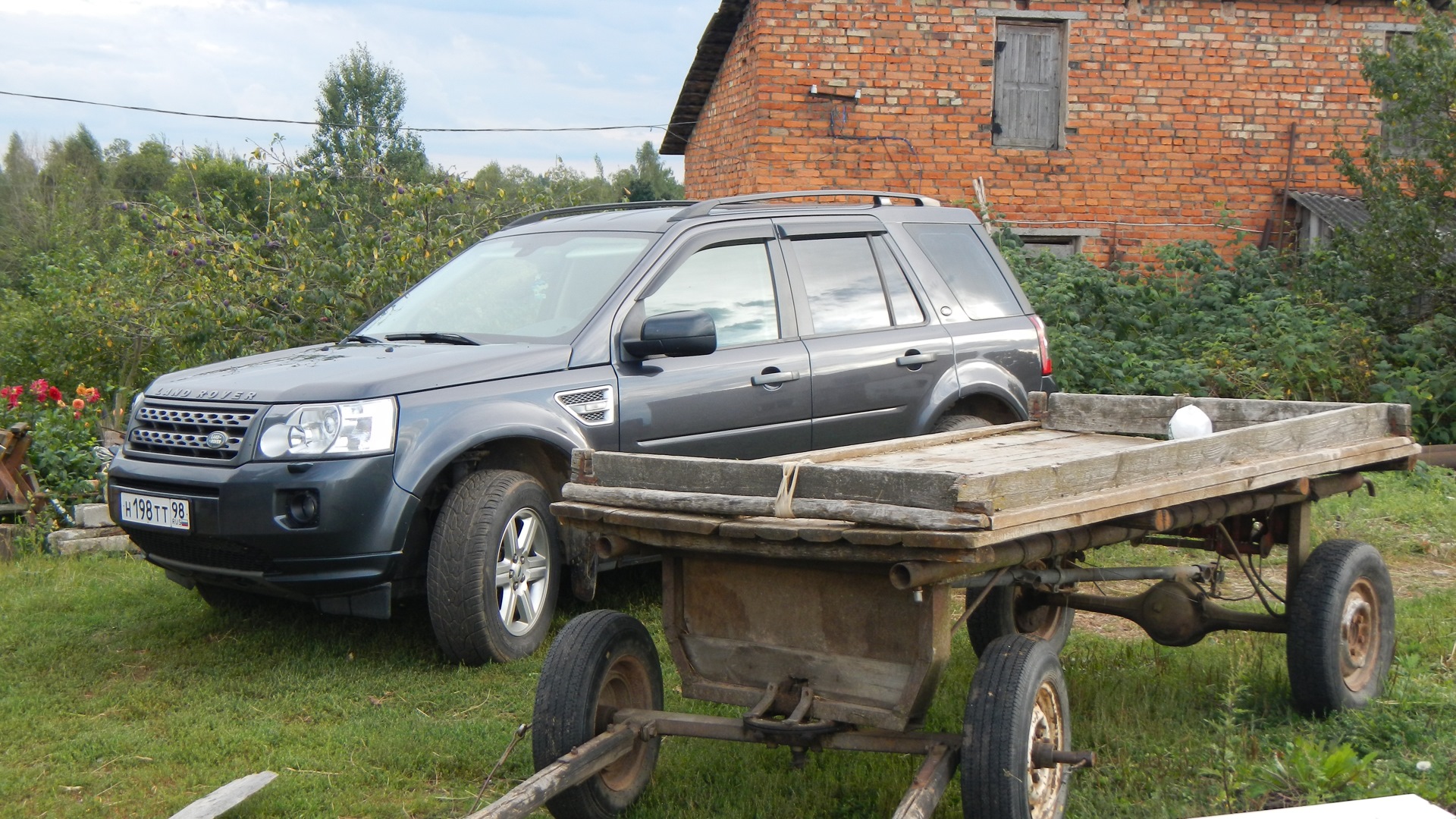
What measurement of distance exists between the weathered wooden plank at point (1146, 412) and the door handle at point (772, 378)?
3.89 ft

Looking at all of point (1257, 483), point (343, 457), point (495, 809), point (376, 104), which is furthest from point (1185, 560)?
point (376, 104)

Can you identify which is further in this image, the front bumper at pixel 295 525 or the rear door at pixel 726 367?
the rear door at pixel 726 367

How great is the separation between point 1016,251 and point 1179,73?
3.16 m

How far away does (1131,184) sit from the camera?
46.3 feet

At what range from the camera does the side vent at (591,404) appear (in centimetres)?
545

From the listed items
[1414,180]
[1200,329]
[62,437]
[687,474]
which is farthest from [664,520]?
[1414,180]

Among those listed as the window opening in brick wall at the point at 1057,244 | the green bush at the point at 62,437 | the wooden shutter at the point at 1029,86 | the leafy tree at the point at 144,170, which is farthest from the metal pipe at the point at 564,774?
the leafy tree at the point at 144,170

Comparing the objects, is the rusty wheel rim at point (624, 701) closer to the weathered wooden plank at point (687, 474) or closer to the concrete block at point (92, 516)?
the weathered wooden plank at point (687, 474)

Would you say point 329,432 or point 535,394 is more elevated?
point 535,394

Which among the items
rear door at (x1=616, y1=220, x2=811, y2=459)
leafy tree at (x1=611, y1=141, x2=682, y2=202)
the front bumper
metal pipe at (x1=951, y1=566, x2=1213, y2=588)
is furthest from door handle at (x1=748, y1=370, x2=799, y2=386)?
leafy tree at (x1=611, y1=141, x2=682, y2=202)

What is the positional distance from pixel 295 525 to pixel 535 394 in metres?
1.10

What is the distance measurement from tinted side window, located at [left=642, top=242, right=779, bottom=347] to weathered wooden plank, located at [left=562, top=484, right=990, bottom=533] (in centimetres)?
231

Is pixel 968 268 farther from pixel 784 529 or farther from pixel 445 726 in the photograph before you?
pixel 784 529

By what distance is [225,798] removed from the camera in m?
3.77
